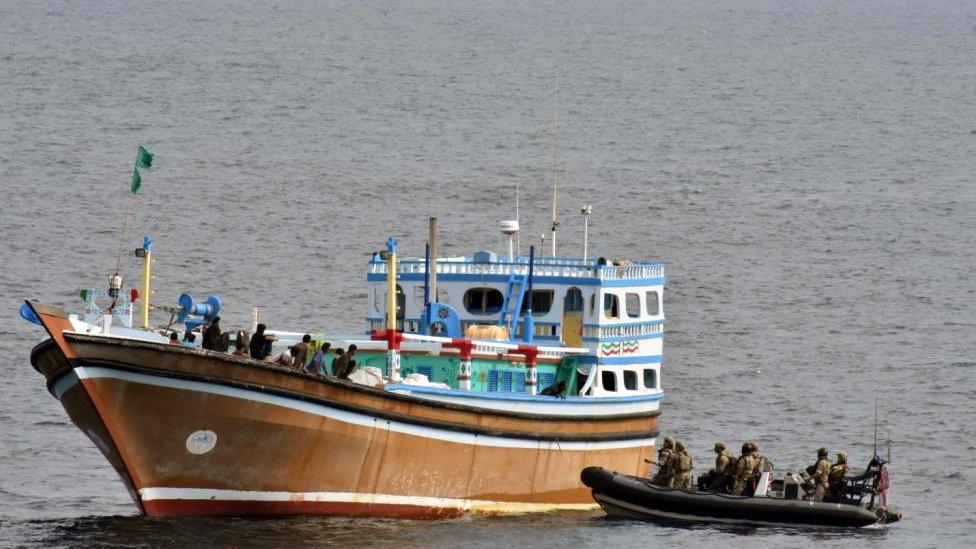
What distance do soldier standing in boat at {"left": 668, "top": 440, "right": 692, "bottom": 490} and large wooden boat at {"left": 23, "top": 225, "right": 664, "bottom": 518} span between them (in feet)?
6.58

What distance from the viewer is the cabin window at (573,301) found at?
44.5 meters

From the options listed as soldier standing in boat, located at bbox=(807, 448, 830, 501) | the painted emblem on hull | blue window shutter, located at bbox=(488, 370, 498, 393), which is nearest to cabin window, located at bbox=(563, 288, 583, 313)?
blue window shutter, located at bbox=(488, 370, 498, 393)

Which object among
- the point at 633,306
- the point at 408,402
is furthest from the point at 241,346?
the point at 633,306

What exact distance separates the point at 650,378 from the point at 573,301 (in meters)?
3.75

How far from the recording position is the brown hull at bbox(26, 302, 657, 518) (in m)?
36.7

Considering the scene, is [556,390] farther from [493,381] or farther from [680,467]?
[680,467]

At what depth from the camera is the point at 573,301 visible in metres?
44.6

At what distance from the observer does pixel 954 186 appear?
10794cm

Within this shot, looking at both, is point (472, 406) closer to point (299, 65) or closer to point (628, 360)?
point (628, 360)

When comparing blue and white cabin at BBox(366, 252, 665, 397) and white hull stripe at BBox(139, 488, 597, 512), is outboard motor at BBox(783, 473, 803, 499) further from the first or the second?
white hull stripe at BBox(139, 488, 597, 512)

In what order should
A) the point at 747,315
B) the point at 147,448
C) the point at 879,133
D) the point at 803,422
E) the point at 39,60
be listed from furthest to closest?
1. the point at 39,60
2. the point at 879,133
3. the point at 747,315
4. the point at 803,422
5. the point at 147,448

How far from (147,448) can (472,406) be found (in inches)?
277

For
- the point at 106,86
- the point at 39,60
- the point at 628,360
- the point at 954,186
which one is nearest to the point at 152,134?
the point at 106,86

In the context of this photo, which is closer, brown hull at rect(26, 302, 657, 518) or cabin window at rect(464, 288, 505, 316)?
brown hull at rect(26, 302, 657, 518)
